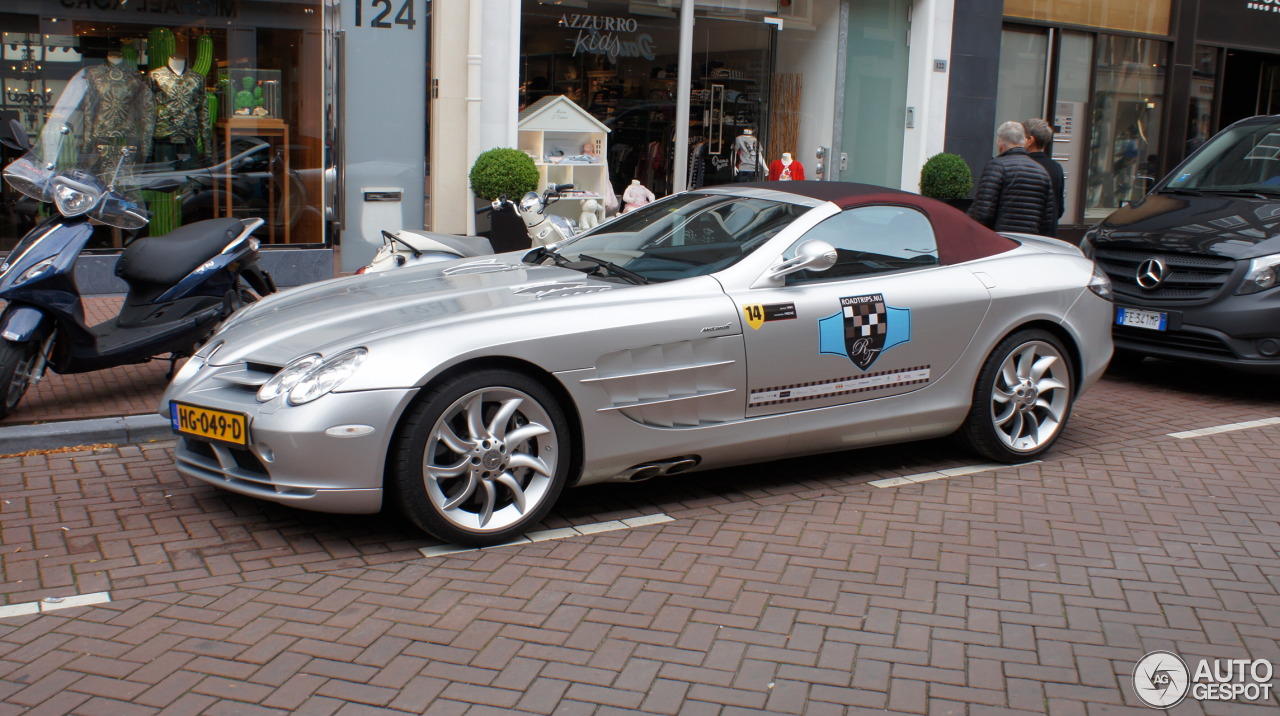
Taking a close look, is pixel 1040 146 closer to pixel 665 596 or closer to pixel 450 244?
pixel 450 244

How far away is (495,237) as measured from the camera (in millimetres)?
10453

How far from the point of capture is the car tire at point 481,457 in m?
4.35

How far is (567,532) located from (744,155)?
9.42 meters

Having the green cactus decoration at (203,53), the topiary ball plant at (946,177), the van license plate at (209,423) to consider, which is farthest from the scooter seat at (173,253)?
the topiary ball plant at (946,177)

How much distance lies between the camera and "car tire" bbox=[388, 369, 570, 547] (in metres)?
4.35

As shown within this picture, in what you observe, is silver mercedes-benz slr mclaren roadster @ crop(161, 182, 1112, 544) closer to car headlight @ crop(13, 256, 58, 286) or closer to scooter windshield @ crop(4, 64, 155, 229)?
car headlight @ crop(13, 256, 58, 286)

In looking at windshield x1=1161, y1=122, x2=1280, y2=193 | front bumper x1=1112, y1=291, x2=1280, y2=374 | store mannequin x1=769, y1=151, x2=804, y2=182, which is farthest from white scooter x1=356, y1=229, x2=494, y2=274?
store mannequin x1=769, y1=151, x2=804, y2=182

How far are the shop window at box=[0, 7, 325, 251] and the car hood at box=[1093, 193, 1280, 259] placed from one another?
274 inches

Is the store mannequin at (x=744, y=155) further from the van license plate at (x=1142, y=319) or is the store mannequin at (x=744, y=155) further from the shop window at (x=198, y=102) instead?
the van license plate at (x=1142, y=319)

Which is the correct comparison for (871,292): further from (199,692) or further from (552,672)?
(199,692)

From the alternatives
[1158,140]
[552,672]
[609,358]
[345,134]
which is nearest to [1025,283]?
[609,358]

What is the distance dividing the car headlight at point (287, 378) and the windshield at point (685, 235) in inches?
62.4

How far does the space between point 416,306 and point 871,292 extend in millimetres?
2108

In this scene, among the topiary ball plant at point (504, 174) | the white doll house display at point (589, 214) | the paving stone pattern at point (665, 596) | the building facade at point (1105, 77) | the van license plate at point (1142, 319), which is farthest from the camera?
the building facade at point (1105, 77)
